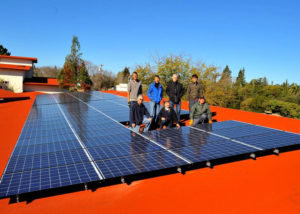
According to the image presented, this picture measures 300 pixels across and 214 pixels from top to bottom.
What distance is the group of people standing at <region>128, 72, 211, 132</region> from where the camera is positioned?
290 inches

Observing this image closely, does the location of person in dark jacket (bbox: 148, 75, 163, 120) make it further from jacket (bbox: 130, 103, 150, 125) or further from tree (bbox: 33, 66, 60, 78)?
tree (bbox: 33, 66, 60, 78)

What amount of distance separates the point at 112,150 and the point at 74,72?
4188cm

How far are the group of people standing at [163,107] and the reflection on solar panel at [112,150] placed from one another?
69 cm

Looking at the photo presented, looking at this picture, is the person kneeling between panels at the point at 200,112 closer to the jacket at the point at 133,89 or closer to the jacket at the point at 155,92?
the jacket at the point at 155,92

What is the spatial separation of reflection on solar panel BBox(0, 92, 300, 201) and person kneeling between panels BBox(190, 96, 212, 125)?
2.24 feet

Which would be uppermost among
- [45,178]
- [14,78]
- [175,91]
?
[14,78]

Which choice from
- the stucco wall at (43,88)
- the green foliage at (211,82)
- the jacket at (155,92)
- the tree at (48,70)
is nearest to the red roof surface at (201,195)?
the jacket at (155,92)

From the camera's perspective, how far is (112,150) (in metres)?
5.11

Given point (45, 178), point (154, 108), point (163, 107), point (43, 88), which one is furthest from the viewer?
point (43, 88)

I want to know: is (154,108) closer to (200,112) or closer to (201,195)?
(200,112)

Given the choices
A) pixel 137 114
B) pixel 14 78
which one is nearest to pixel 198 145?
pixel 137 114

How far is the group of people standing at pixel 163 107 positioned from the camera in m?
7.37

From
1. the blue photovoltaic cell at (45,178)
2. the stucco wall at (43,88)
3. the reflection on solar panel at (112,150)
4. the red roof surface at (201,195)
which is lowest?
the red roof surface at (201,195)

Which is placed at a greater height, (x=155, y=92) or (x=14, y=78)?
(x=14, y=78)
